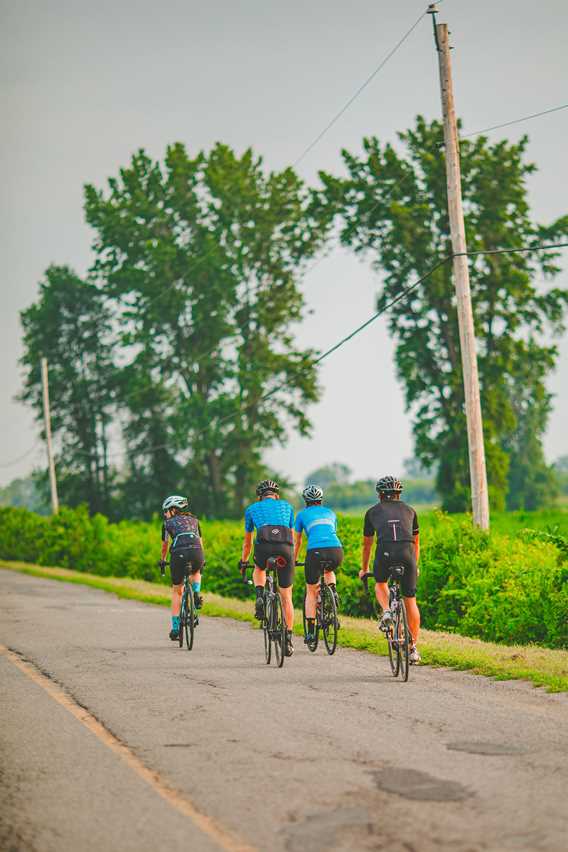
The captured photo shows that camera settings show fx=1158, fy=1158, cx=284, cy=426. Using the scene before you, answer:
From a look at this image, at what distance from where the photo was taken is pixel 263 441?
63.3 metres

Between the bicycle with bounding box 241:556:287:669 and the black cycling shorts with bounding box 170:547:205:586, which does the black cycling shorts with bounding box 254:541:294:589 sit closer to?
the bicycle with bounding box 241:556:287:669

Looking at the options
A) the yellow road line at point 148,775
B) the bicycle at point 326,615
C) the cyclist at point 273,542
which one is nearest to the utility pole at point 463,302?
the bicycle at point 326,615

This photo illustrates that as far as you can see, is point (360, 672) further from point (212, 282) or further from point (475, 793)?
point (212, 282)

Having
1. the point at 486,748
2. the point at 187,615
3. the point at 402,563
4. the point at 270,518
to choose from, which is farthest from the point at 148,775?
the point at 187,615

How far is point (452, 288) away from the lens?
4775cm

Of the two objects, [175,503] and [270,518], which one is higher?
[175,503]

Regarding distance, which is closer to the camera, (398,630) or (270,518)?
(398,630)

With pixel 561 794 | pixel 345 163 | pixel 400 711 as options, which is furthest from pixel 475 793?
pixel 345 163

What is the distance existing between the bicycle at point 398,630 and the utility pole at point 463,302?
295 inches

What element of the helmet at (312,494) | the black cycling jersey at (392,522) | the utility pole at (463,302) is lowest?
the black cycling jersey at (392,522)

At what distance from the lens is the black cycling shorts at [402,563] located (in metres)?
12.0

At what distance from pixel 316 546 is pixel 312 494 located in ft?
2.34

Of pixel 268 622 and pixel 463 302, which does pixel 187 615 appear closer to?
pixel 268 622

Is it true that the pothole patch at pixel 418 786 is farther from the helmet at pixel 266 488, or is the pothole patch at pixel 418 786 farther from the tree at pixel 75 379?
the tree at pixel 75 379
